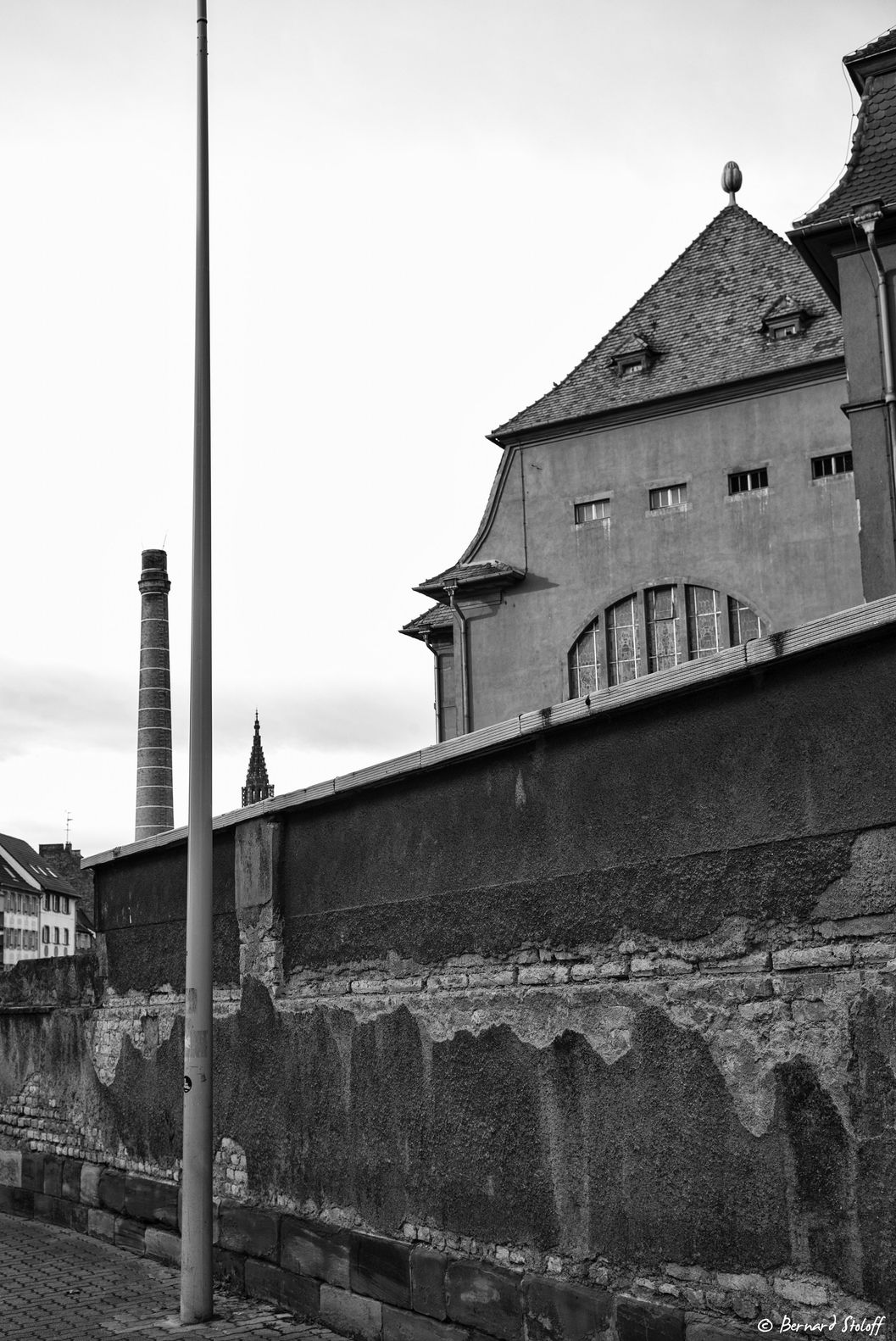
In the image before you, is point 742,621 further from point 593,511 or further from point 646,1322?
point 646,1322

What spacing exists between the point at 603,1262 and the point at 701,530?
25429mm

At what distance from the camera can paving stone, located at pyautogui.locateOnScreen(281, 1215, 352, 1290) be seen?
835 cm

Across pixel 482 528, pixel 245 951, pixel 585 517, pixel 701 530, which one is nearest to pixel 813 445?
pixel 701 530

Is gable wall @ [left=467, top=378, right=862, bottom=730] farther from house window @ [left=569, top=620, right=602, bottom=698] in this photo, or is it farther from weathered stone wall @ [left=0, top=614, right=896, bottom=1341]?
weathered stone wall @ [left=0, top=614, right=896, bottom=1341]

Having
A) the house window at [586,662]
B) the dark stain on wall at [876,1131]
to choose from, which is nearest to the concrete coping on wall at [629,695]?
the dark stain on wall at [876,1131]

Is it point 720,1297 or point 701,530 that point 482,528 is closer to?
point 701,530

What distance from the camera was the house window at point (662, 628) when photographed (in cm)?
3061

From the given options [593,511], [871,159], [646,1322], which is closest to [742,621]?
[593,511]

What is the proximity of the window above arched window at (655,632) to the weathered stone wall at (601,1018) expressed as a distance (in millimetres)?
21173

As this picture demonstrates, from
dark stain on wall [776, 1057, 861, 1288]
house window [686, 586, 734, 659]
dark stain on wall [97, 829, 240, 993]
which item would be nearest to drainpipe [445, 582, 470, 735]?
house window [686, 586, 734, 659]

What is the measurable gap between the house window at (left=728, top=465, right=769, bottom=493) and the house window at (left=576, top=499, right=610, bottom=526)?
290cm

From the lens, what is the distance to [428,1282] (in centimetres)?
756

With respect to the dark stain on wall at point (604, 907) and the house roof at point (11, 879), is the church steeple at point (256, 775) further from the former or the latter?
the dark stain on wall at point (604, 907)

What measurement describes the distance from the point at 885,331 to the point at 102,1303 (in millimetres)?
15882
